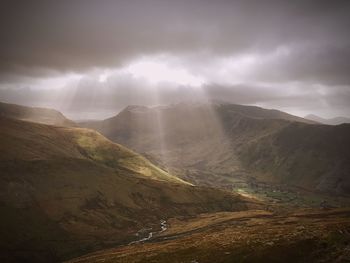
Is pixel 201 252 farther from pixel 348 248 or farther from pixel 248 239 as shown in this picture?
pixel 348 248

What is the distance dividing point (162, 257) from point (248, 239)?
2594 cm

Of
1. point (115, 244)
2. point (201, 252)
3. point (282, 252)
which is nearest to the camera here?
point (282, 252)

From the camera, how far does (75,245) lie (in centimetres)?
19025

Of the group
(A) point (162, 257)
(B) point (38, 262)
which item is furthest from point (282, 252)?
(B) point (38, 262)

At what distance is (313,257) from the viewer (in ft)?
254

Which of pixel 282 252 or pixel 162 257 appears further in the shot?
pixel 162 257

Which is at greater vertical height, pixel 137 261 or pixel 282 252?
pixel 282 252

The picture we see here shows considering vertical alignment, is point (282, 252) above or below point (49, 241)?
above

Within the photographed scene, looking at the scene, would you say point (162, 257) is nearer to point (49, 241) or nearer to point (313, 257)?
point (313, 257)

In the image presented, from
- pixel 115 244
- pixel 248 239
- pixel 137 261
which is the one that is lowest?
pixel 115 244

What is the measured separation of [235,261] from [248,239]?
19332 mm

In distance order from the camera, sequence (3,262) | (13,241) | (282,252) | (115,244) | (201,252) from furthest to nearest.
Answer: (115,244), (13,241), (3,262), (201,252), (282,252)

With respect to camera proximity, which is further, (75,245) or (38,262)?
(75,245)

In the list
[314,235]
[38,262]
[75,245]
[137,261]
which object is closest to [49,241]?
[75,245]
